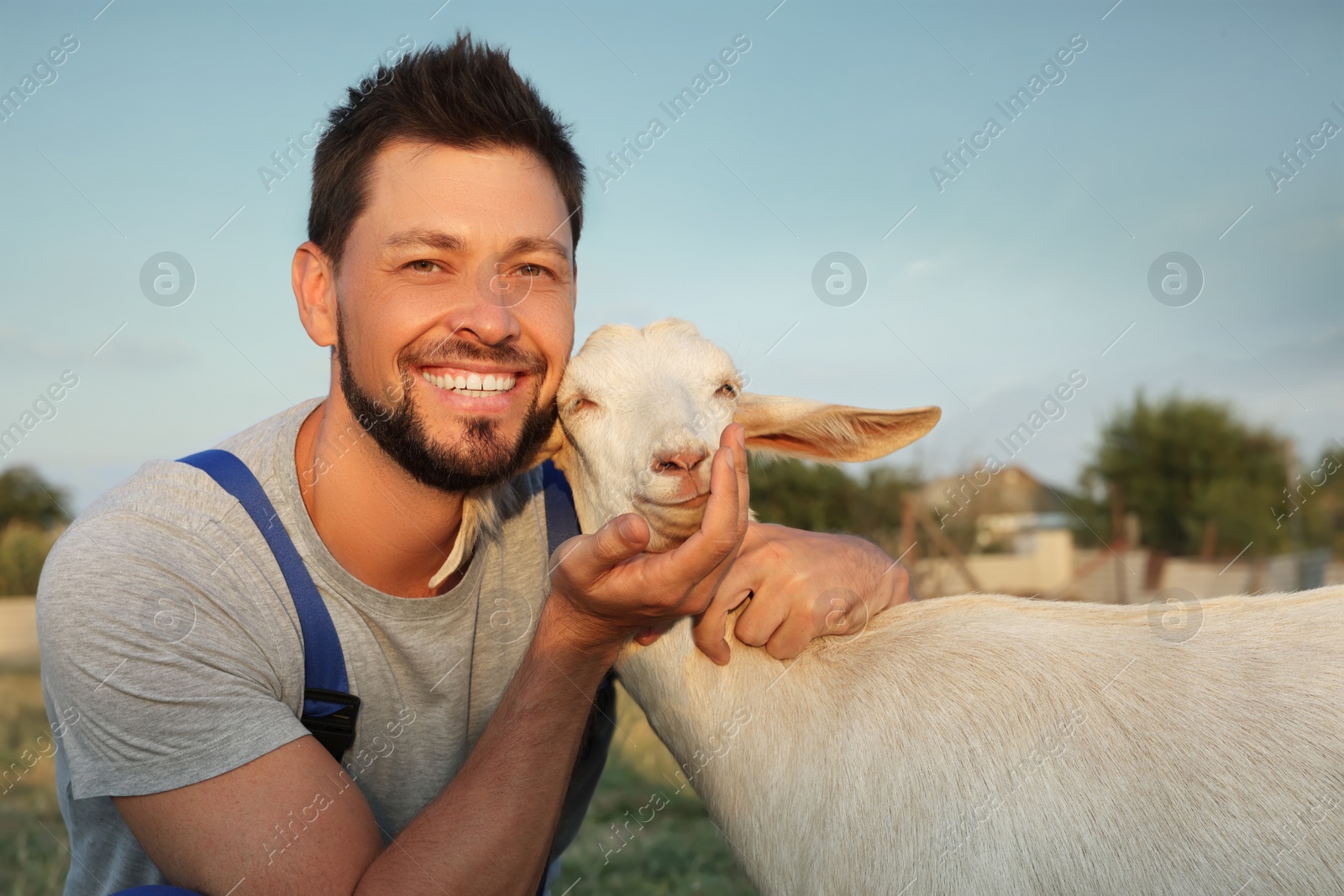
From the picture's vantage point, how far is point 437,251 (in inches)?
108

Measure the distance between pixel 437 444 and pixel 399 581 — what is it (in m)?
0.54

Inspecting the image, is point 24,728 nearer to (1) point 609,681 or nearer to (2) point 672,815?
(2) point 672,815

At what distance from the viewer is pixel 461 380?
2.77 m

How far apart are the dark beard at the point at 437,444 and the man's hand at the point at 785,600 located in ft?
2.38

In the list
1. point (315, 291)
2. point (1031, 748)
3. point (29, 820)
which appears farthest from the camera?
point (29, 820)

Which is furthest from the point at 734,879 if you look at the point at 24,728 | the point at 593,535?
the point at 24,728

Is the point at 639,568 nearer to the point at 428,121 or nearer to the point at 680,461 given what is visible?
the point at 680,461

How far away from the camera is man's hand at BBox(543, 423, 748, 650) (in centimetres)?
206

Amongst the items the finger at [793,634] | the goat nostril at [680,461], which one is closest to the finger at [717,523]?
the goat nostril at [680,461]

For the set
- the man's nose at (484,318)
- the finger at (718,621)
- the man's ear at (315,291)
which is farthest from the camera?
the man's ear at (315,291)

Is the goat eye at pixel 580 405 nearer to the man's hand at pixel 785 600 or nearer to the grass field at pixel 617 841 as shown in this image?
the man's hand at pixel 785 600

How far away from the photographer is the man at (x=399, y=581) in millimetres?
2262

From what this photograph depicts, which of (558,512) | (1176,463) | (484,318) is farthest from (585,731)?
(1176,463)

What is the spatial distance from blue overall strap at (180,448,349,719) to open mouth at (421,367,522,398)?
1.98 ft
